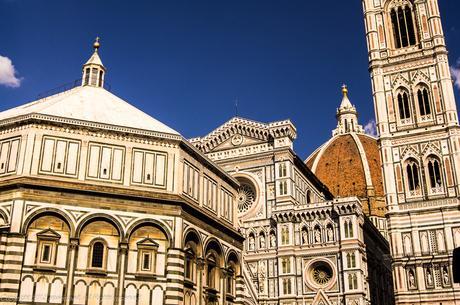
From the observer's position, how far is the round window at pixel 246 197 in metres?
50.9

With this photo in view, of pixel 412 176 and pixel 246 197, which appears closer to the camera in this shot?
pixel 412 176

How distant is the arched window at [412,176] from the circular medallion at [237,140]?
16041 millimetres

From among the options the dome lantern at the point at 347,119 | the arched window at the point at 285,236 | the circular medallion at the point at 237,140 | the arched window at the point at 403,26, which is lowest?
the arched window at the point at 285,236

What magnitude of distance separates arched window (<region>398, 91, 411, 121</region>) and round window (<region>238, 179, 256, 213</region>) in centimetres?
1562

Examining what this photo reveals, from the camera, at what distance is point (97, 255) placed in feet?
71.4

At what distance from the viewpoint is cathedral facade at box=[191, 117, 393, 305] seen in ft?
144

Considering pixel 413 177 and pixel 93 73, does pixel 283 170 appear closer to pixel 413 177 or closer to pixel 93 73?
pixel 413 177

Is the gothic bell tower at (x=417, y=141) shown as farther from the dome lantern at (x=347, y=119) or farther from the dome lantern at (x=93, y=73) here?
the dome lantern at (x=347, y=119)

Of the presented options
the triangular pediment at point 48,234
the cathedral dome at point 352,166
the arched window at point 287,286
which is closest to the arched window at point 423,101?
the arched window at point 287,286

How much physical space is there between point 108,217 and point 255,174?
29.9 metres

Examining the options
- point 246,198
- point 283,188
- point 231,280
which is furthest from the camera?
point 246,198

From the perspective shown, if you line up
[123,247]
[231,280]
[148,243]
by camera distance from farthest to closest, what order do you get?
[231,280] < [148,243] < [123,247]

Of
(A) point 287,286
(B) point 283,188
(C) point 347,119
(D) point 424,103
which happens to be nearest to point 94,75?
(B) point 283,188

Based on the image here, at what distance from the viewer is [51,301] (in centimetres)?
2052
